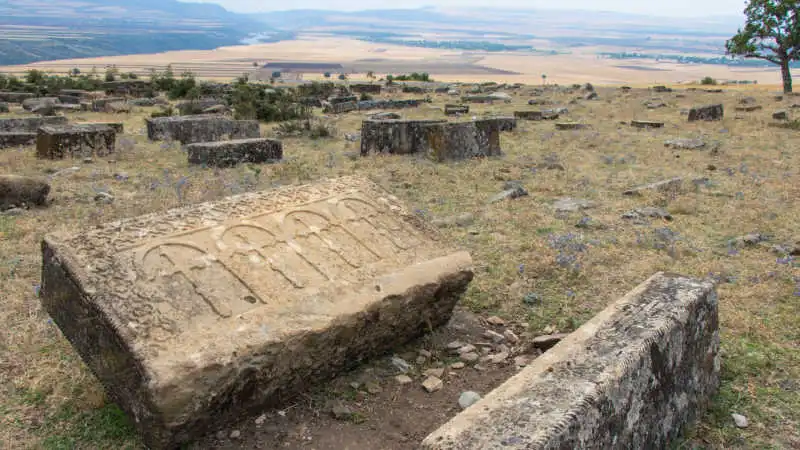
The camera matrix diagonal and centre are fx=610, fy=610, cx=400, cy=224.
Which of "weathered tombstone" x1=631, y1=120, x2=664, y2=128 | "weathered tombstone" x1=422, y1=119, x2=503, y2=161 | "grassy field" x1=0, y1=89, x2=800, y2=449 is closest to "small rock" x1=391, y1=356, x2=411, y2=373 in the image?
"grassy field" x1=0, y1=89, x2=800, y2=449

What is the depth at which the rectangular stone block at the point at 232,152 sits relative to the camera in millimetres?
9305

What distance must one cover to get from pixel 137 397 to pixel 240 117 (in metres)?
12.3

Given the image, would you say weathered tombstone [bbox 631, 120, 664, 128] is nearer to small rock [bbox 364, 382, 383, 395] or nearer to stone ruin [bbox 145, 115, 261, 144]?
stone ruin [bbox 145, 115, 261, 144]

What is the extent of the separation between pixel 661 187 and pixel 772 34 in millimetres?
22634

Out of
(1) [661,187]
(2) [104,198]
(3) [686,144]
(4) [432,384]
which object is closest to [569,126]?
(3) [686,144]

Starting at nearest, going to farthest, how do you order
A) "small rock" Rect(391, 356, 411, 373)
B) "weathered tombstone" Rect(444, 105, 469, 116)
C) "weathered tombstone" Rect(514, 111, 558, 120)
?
"small rock" Rect(391, 356, 411, 373), "weathered tombstone" Rect(514, 111, 558, 120), "weathered tombstone" Rect(444, 105, 469, 116)

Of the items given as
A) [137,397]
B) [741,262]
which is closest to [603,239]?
[741,262]

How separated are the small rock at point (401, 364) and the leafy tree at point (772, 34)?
85.2 ft

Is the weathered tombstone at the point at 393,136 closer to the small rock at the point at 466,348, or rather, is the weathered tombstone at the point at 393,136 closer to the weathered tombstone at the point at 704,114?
the small rock at the point at 466,348

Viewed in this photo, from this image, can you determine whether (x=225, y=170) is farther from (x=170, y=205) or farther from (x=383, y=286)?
(x=383, y=286)

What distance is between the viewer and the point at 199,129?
1155 cm

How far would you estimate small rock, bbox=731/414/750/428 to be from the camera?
3029mm

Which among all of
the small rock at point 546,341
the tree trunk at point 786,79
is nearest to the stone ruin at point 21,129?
the small rock at point 546,341

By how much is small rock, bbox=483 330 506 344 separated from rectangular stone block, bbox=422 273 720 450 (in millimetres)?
1146
